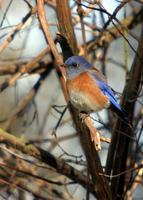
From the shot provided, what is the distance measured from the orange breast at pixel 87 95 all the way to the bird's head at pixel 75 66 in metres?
0.06

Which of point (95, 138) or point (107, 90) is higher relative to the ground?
point (107, 90)

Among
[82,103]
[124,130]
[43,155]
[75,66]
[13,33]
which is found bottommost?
[43,155]

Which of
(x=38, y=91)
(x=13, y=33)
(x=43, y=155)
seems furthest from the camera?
(x=38, y=91)

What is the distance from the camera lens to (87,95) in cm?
373

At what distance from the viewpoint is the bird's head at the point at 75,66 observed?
3.73 m

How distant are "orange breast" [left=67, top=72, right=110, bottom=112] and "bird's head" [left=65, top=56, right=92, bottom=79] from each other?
2.4 inches

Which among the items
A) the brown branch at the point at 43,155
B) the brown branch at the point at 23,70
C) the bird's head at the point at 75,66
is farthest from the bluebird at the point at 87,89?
Result: the brown branch at the point at 23,70

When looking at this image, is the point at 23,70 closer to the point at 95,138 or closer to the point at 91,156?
the point at 91,156

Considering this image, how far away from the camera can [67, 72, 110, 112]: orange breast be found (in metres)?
3.70

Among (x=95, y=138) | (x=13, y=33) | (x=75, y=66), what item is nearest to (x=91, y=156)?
(x=95, y=138)

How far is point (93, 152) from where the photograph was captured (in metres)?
3.33

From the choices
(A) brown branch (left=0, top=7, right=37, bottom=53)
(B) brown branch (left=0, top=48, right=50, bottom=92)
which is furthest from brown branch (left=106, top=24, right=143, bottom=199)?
(B) brown branch (left=0, top=48, right=50, bottom=92)

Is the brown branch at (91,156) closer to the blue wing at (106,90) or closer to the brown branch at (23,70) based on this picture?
the blue wing at (106,90)

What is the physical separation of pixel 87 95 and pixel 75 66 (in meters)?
0.20
